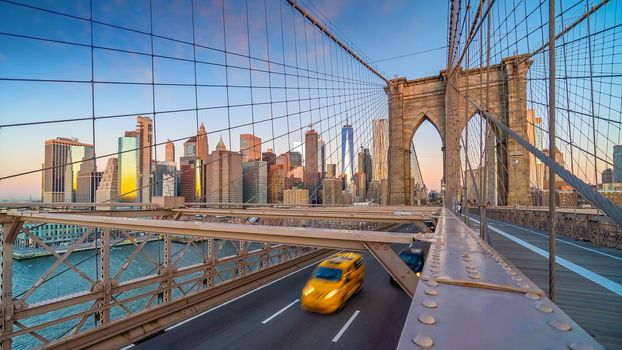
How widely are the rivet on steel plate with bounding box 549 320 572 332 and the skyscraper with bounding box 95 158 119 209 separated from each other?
10540 mm

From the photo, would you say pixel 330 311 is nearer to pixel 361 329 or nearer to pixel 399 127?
pixel 361 329

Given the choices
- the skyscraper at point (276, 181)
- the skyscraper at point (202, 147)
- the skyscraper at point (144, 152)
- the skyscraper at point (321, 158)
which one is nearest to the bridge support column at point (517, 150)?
the skyscraper at point (321, 158)

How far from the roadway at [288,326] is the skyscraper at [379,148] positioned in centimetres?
2439

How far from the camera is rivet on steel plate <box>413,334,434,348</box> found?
30.9 inches

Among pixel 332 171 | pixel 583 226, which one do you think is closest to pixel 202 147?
pixel 332 171

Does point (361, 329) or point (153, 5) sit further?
point (153, 5)

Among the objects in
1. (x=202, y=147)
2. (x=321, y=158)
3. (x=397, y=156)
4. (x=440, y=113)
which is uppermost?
(x=440, y=113)

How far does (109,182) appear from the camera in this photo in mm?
9297

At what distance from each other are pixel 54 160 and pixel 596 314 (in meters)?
11.8

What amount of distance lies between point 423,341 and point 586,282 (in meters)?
5.85

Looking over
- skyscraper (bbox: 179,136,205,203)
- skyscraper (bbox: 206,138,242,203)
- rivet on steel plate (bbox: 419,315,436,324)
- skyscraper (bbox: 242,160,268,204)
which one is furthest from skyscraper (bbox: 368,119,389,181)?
rivet on steel plate (bbox: 419,315,436,324)

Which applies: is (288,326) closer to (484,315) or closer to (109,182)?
(109,182)

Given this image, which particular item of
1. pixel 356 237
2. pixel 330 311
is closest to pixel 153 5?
pixel 356 237

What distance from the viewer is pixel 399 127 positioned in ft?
89.3
